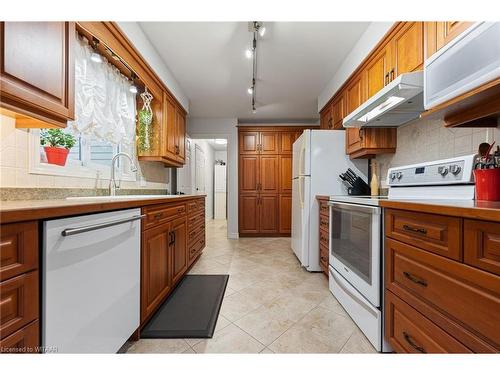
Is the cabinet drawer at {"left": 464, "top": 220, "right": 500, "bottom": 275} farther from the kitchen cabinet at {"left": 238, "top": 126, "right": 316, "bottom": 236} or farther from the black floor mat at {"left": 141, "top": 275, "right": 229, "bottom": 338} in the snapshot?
the kitchen cabinet at {"left": 238, "top": 126, "right": 316, "bottom": 236}

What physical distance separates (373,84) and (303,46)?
83cm

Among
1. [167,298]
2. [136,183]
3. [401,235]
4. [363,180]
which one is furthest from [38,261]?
[363,180]

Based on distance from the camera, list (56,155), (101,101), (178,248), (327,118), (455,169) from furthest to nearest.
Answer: (327,118) < (178,248) < (101,101) < (56,155) < (455,169)

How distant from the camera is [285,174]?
190 inches

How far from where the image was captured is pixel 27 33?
101 cm

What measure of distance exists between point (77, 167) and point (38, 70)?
89 centimetres

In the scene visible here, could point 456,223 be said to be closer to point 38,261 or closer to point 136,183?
point 38,261

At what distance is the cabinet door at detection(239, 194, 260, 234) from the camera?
4.79 metres

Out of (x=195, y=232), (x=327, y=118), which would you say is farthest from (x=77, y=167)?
(x=327, y=118)

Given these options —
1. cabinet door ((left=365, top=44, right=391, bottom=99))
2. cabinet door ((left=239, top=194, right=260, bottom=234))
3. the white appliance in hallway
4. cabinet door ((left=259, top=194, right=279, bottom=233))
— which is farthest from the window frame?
the white appliance in hallway

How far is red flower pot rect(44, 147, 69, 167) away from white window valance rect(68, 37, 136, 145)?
0.25 m

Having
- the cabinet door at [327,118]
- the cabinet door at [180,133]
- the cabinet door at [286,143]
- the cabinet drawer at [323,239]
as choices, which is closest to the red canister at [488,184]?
the cabinet drawer at [323,239]

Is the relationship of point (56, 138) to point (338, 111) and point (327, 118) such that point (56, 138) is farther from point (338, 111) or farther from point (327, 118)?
point (327, 118)

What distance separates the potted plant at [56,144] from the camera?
147 cm
